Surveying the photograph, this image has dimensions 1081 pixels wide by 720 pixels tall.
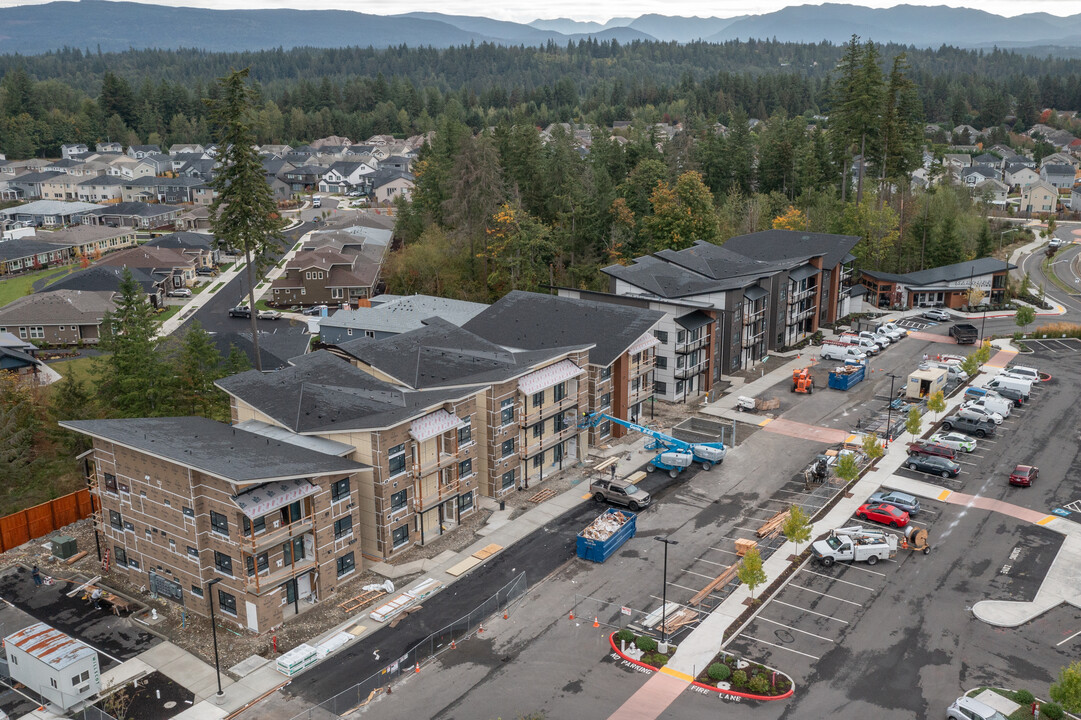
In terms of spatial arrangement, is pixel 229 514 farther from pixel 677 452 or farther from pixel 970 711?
pixel 970 711

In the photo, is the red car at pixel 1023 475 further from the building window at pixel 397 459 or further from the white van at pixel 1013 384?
the building window at pixel 397 459

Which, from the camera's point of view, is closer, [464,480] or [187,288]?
[464,480]

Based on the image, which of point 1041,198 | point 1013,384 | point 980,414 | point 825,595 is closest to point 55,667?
point 825,595

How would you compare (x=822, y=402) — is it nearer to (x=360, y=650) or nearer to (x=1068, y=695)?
(x=1068, y=695)

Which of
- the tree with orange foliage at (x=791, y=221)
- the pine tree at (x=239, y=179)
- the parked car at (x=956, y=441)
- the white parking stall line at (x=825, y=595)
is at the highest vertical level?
the pine tree at (x=239, y=179)

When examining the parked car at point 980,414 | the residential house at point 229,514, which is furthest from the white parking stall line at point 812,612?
the parked car at point 980,414

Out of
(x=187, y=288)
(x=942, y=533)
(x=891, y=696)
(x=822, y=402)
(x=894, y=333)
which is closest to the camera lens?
(x=891, y=696)

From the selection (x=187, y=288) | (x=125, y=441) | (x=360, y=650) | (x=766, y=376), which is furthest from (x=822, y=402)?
(x=187, y=288)
